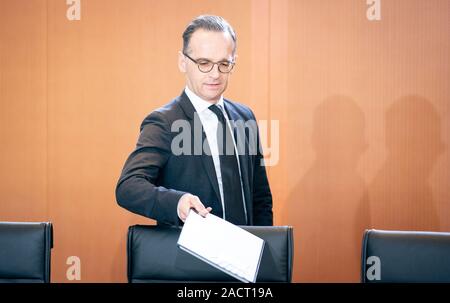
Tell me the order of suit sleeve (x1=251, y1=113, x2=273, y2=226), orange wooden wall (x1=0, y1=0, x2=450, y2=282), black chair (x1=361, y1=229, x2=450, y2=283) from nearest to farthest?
black chair (x1=361, y1=229, x2=450, y2=283)
suit sleeve (x1=251, y1=113, x2=273, y2=226)
orange wooden wall (x1=0, y1=0, x2=450, y2=282)

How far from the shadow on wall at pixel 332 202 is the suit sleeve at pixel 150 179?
5.45 ft

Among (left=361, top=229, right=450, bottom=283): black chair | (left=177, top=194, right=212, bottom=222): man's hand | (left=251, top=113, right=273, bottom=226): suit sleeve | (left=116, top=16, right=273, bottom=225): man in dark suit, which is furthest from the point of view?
(left=251, top=113, right=273, bottom=226): suit sleeve

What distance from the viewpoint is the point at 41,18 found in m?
3.58

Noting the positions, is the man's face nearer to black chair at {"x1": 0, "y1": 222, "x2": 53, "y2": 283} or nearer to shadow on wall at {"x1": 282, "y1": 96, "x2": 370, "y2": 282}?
black chair at {"x1": 0, "y1": 222, "x2": 53, "y2": 283}

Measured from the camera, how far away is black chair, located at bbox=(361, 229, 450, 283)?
1.66 m

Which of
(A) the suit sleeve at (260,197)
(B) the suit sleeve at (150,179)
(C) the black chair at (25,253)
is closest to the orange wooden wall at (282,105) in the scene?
(A) the suit sleeve at (260,197)

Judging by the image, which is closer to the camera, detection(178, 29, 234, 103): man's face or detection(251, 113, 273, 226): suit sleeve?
detection(178, 29, 234, 103): man's face

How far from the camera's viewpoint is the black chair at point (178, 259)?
1.67 meters

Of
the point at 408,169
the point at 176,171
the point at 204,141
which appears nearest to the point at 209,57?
the point at 204,141

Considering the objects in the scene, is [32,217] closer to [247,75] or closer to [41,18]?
[41,18]

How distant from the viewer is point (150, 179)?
2.00 metres

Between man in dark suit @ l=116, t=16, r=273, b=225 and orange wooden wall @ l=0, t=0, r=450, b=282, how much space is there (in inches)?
54.4

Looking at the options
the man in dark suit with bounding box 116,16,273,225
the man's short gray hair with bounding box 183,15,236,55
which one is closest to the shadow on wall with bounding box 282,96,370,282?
the man in dark suit with bounding box 116,16,273,225
